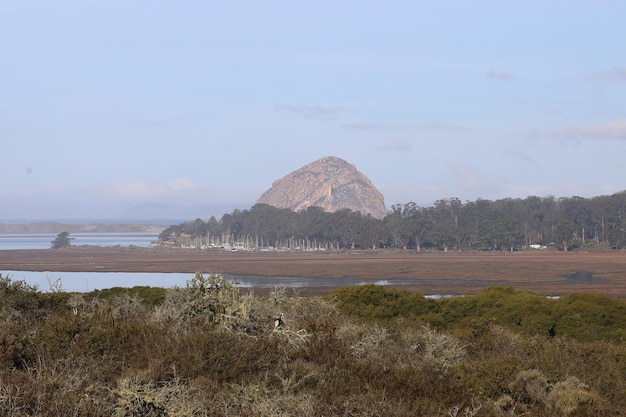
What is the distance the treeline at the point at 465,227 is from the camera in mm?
142375

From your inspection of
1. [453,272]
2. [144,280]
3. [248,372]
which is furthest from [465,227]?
[248,372]

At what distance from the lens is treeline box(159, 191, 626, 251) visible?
14238cm

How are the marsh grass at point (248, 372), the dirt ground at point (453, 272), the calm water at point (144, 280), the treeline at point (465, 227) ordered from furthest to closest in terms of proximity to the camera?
the treeline at point (465, 227) → the calm water at point (144, 280) → the dirt ground at point (453, 272) → the marsh grass at point (248, 372)

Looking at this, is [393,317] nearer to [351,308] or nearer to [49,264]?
[351,308]

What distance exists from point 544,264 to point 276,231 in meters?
95.9

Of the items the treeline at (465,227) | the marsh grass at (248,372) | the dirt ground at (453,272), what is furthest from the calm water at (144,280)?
the treeline at (465,227)

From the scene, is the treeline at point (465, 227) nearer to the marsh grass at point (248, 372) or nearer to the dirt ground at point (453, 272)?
the dirt ground at point (453, 272)

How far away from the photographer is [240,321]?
39.3 ft

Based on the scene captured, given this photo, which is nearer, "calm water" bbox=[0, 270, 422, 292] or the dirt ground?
the dirt ground

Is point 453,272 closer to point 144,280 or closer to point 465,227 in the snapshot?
point 144,280

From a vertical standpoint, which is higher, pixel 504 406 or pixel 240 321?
pixel 240 321

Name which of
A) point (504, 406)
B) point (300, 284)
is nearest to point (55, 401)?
point (504, 406)

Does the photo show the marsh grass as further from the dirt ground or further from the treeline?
the treeline

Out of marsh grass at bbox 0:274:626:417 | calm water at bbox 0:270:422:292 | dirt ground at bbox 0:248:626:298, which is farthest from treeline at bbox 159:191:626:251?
marsh grass at bbox 0:274:626:417
